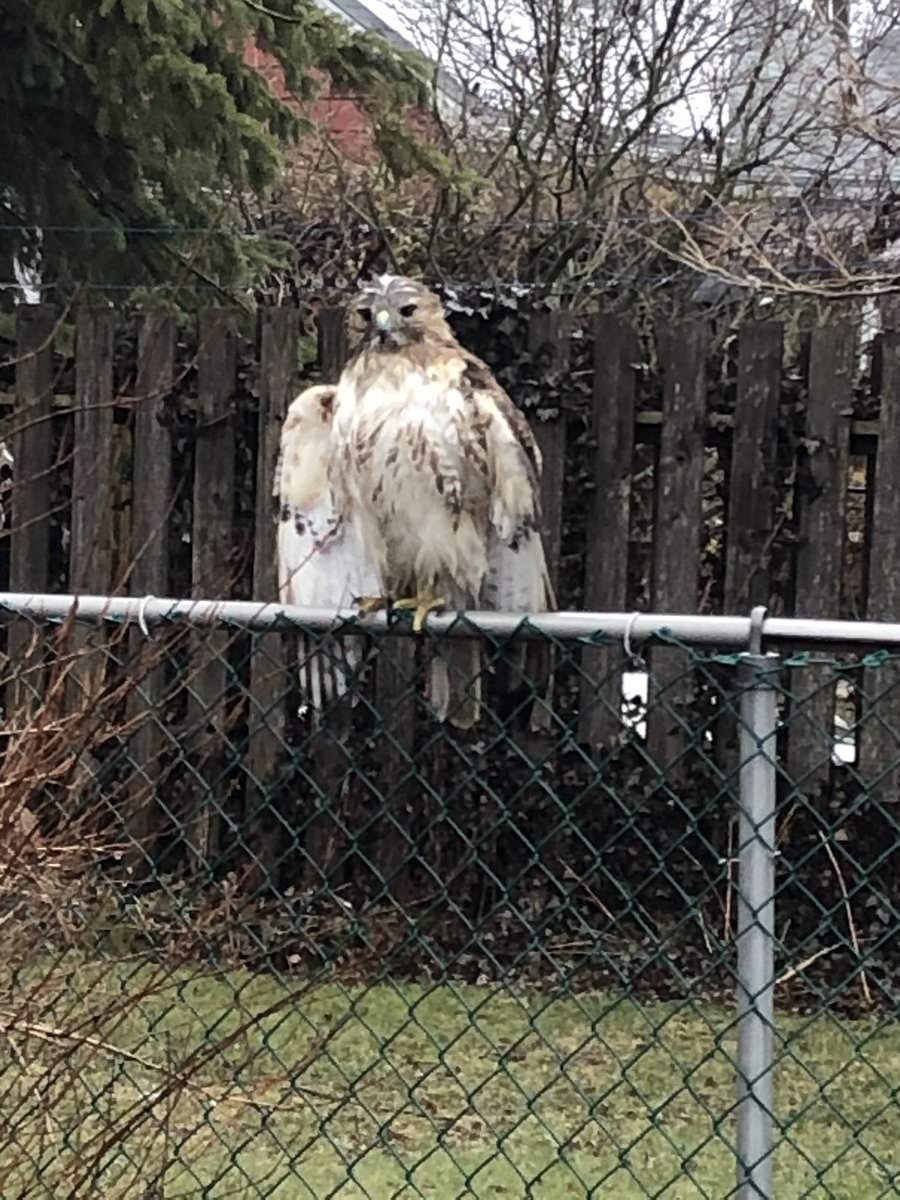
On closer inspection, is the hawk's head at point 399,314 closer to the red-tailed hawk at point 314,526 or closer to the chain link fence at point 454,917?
the red-tailed hawk at point 314,526

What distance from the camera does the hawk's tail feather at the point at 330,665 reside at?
3.23 m

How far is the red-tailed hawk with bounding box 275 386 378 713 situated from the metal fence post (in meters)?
2.10

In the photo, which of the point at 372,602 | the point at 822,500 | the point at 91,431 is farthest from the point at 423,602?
the point at 91,431

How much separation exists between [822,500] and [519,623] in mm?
2780

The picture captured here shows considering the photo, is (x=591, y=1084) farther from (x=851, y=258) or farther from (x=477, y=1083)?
(x=851, y=258)

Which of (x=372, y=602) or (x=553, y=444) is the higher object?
(x=553, y=444)

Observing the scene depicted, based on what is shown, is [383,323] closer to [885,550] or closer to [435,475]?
[435,475]

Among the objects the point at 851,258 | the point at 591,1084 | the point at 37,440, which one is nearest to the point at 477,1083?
the point at 591,1084

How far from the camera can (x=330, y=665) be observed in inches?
148

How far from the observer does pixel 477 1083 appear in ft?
13.9

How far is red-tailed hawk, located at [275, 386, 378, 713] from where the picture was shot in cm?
427

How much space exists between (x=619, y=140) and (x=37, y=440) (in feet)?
18.2

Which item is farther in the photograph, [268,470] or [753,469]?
[268,470]

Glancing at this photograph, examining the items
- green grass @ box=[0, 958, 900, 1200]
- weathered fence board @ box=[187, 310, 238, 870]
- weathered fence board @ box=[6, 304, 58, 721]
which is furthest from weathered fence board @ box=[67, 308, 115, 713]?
green grass @ box=[0, 958, 900, 1200]
